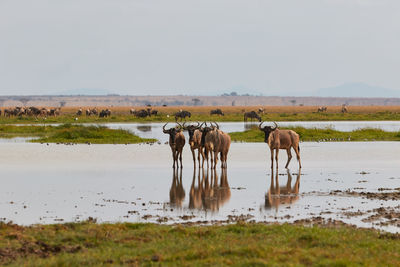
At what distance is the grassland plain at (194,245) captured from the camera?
9.40 metres

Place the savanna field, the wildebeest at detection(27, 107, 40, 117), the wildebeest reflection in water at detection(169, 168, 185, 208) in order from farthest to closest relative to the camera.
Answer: the wildebeest at detection(27, 107, 40, 117) < the wildebeest reflection in water at detection(169, 168, 185, 208) < the savanna field

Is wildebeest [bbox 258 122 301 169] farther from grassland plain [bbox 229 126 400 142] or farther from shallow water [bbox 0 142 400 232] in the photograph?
grassland plain [bbox 229 126 400 142]

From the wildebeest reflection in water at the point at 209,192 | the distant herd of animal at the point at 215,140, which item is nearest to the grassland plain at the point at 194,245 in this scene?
the wildebeest reflection in water at the point at 209,192

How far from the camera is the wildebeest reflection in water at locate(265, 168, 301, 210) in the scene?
52.0ft

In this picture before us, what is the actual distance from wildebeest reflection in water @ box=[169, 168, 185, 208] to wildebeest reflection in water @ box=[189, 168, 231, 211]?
0.83 ft

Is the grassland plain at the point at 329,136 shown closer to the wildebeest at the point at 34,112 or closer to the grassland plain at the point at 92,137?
the grassland plain at the point at 92,137

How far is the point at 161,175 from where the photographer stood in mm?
21844

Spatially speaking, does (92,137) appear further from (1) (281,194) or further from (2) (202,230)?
(2) (202,230)

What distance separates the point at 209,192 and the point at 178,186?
152 centimetres

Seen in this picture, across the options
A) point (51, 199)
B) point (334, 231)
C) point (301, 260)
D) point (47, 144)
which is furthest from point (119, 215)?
point (47, 144)

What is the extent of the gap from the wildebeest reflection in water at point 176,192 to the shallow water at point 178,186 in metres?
0.02

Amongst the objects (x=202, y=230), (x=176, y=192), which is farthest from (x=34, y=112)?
(x=202, y=230)

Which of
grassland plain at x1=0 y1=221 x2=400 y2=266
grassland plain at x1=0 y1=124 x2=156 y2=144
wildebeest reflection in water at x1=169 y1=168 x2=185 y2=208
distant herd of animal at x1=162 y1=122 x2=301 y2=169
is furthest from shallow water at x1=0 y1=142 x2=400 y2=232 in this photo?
grassland plain at x1=0 y1=124 x2=156 y2=144

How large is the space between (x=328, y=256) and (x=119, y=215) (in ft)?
19.0
